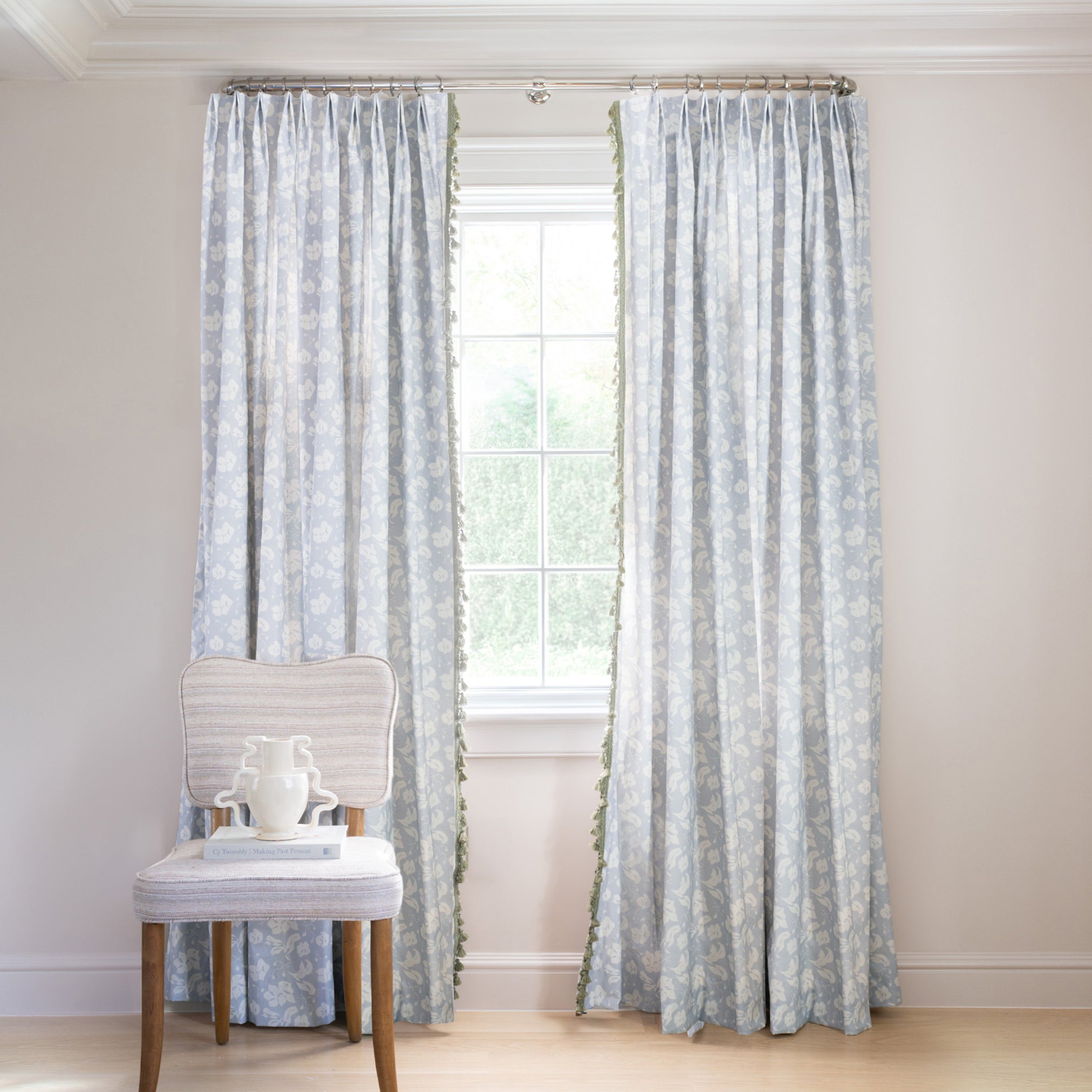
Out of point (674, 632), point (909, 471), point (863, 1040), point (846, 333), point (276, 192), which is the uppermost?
point (276, 192)

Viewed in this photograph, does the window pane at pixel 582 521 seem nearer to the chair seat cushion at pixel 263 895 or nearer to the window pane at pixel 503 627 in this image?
the window pane at pixel 503 627

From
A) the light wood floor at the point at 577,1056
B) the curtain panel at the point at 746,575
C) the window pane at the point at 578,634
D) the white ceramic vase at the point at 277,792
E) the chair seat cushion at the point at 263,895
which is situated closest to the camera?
the chair seat cushion at the point at 263,895

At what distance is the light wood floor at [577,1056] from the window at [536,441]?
915 mm

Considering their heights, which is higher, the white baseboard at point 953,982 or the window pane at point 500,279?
the window pane at point 500,279

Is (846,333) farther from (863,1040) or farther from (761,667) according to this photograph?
(863,1040)

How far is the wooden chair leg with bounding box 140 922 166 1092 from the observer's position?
1804mm

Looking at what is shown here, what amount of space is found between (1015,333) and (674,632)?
1.22 meters

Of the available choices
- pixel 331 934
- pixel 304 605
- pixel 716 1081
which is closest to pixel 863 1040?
pixel 716 1081

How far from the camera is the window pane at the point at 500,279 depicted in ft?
8.41

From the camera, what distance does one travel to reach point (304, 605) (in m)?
2.27

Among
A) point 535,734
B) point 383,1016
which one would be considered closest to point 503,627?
point 535,734

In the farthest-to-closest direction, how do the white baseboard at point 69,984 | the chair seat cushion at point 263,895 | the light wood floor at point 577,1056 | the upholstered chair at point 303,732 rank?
the white baseboard at point 69,984 → the upholstered chair at point 303,732 → the light wood floor at point 577,1056 → the chair seat cushion at point 263,895

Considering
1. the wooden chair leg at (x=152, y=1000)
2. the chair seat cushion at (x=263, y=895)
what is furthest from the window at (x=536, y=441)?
the wooden chair leg at (x=152, y=1000)

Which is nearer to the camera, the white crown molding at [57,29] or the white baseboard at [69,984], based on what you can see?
the white crown molding at [57,29]
